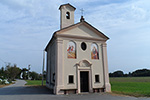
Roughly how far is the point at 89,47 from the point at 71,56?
2.62 meters

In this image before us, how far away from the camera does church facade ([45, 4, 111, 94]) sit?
13.4 metres

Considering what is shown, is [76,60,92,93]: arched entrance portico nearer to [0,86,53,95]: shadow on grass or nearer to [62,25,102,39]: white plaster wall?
[62,25,102,39]: white plaster wall

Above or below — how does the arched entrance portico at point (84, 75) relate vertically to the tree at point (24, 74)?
above

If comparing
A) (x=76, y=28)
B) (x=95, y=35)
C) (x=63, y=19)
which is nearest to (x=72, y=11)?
(x=63, y=19)

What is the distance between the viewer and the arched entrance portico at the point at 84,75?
46.4 ft

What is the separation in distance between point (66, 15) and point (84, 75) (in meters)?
8.38

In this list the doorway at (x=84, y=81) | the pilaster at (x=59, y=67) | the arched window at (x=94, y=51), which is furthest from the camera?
the arched window at (x=94, y=51)

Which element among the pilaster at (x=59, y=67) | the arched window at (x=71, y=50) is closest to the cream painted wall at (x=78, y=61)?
the arched window at (x=71, y=50)

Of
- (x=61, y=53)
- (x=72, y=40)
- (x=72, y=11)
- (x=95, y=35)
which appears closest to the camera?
(x=61, y=53)

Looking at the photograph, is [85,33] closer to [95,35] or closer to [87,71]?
[95,35]

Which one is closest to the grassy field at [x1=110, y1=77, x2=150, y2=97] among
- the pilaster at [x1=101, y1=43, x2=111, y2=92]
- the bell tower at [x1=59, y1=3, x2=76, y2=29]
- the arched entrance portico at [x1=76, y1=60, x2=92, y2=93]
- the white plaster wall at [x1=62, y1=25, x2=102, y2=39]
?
the pilaster at [x1=101, y1=43, x2=111, y2=92]

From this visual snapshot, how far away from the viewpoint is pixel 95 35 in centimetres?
1593

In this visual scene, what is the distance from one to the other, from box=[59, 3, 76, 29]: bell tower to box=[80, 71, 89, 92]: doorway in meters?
6.76

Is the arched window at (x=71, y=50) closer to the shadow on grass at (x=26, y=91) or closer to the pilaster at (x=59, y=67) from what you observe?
the pilaster at (x=59, y=67)
